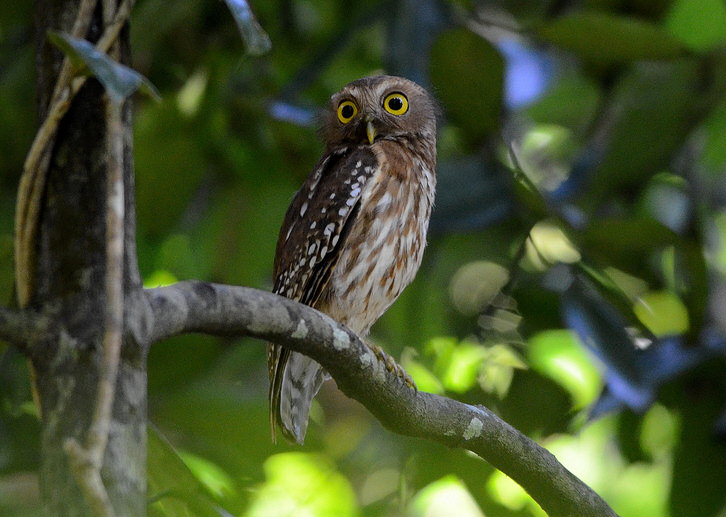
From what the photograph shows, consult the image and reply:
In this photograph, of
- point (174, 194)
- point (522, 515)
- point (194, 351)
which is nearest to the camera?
point (522, 515)

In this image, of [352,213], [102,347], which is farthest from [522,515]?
[102,347]

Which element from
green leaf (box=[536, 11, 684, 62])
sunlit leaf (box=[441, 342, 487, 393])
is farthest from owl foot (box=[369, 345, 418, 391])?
green leaf (box=[536, 11, 684, 62])

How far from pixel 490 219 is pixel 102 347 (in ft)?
8.44

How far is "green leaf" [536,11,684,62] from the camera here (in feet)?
11.0

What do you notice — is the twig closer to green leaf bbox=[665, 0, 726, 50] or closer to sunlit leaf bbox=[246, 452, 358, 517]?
sunlit leaf bbox=[246, 452, 358, 517]

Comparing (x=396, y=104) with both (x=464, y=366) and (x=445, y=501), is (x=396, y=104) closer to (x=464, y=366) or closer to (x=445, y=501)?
(x=464, y=366)

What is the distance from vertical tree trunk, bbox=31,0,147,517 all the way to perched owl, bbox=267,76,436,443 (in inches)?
61.2

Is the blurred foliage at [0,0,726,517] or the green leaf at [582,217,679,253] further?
the green leaf at [582,217,679,253]

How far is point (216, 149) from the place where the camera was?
3.73 meters

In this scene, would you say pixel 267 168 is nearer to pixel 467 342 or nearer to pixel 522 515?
pixel 467 342

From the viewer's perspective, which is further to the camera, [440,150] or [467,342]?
[440,150]

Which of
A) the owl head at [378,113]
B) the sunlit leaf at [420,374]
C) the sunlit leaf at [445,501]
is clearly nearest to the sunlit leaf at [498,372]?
Result: the sunlit leaf at [420,374]

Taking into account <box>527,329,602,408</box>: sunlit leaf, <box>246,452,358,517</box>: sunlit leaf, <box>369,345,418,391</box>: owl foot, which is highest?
<box>369,345,418,391</box>: owl foot

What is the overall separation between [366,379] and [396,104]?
176 centimetres
